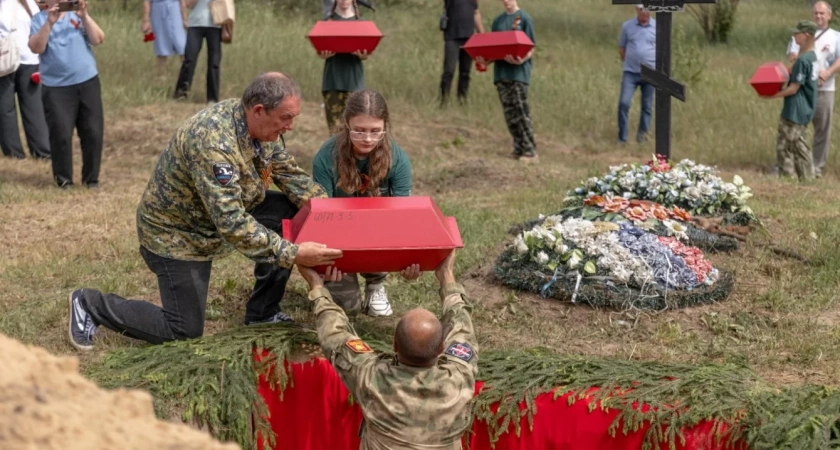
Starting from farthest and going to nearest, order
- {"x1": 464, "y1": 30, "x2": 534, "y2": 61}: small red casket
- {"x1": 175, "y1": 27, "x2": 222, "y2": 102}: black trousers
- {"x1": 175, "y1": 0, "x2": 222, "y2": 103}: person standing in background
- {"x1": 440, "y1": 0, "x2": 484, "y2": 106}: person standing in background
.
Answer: {"x1": 440, "y1": 0, "x2": 484, "y2": 106}: person standing in background → {"x1": 175, "y1": 27, "x2": 222, "y2": 102}: black trousers → {"x1": 175, "y1": 0, "x2": 222, "y2": 103}: person standing in background → {"x1": 464, "y1": 30, "x2": 534, "y2": 61}: small red casket

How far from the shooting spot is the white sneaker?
18.9 ft

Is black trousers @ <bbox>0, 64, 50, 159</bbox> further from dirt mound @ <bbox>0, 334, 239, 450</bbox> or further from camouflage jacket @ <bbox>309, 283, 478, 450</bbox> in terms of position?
dirt mound @ <bbox>0, 334, 239, 450</bbox>

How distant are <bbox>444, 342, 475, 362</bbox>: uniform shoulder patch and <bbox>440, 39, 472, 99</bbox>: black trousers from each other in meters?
8.81

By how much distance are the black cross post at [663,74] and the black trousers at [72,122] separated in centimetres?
429

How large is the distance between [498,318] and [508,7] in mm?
5667

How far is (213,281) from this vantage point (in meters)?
6.40

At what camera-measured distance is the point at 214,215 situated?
15.5 ft

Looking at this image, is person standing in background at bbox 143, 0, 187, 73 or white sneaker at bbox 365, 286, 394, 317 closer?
white sneaker at bbox 365, 286, 394, 317

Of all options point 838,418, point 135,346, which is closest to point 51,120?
point 135,346

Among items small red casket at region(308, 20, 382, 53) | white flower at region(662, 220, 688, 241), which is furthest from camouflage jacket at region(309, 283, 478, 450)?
small red casket at region(308, 20, 382, 53)

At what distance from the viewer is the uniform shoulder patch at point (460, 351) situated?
414cm

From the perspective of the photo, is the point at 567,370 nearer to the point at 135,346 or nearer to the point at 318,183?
the point at 318,183

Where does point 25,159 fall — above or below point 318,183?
below

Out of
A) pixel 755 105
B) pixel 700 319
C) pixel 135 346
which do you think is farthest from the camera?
pixel 755 105
